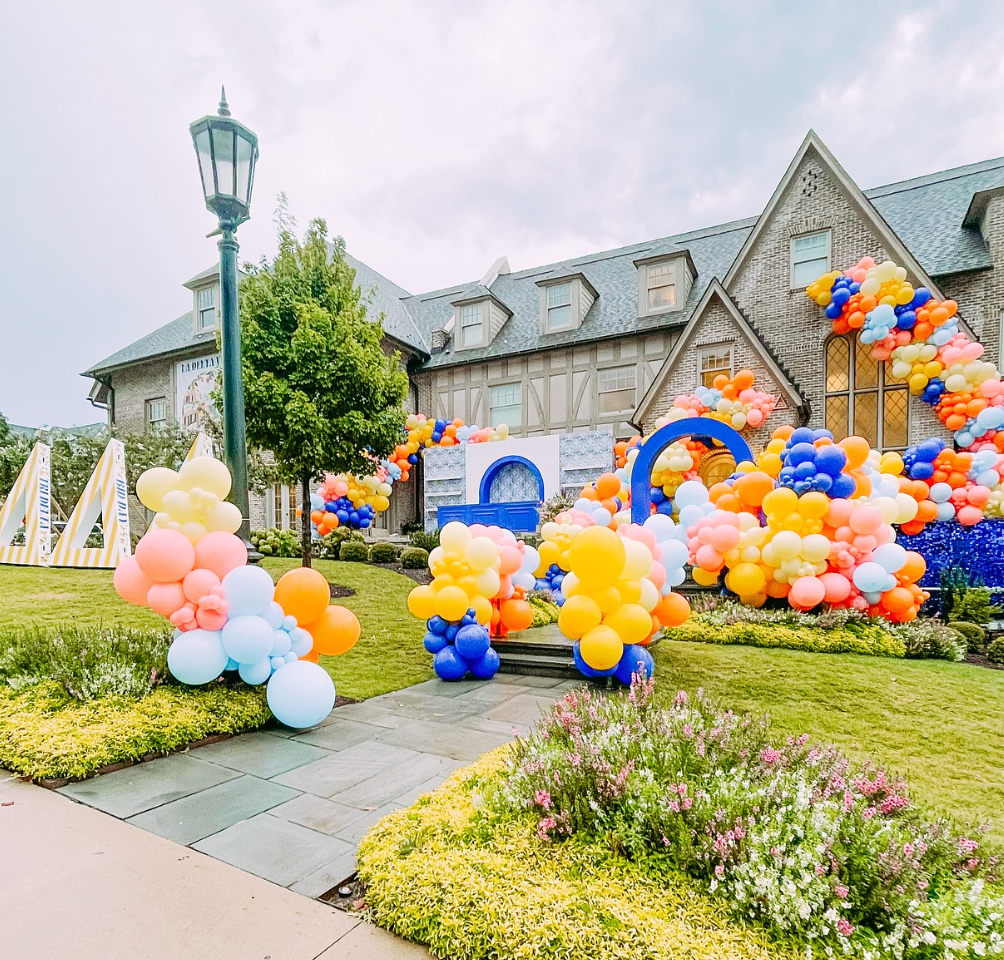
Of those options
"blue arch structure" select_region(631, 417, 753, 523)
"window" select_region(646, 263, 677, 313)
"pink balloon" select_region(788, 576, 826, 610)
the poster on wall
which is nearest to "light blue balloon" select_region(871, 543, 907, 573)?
"pink balloon" select_region(788, 576, 826, 610)

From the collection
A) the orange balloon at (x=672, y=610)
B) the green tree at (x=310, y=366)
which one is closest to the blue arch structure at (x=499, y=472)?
the green tree at (x=310, y=366)

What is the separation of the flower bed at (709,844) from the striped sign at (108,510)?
38.9 ft

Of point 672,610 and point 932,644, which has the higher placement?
point 672,610

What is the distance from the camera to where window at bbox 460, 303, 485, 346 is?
69.3 ft

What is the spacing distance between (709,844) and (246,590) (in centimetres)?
384

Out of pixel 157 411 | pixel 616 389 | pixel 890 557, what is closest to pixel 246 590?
pixel 890 557

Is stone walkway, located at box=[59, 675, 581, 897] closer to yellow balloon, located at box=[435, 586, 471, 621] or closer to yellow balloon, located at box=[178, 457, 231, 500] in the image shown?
yellow balloon, located at box=[435, 586, 471, 621]

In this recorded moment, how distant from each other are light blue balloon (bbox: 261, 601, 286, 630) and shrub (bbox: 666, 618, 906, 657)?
21.3ft

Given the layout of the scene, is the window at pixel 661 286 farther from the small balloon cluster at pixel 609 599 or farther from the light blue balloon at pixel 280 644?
the light blue balloon at pixel 280 644

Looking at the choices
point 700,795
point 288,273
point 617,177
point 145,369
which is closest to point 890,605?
point 700,795

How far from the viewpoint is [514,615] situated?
8.25 meters

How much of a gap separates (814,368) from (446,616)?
488 inches

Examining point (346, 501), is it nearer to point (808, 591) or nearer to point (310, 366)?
point (310, 366)

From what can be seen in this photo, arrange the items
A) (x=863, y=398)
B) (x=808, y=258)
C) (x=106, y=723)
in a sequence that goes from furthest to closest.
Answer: (x=808, y=258) → (x=863, y=398) → (x=106, y=723)
